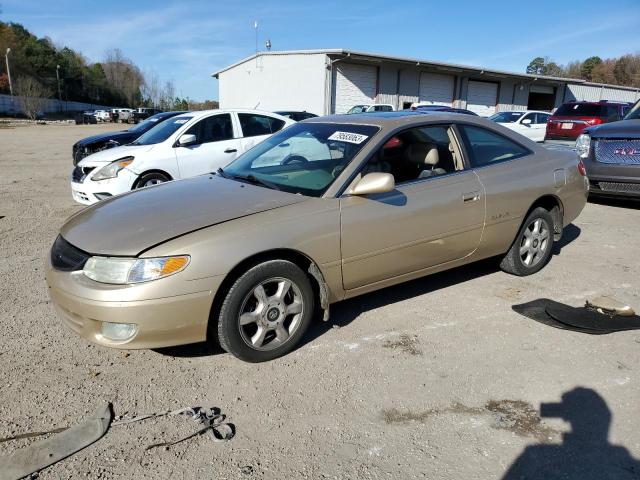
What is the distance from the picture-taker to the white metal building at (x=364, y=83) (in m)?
27.6

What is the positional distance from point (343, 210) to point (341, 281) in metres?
0.50

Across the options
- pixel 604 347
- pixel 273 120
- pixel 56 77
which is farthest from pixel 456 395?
pixel 56 77

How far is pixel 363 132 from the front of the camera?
150 inches

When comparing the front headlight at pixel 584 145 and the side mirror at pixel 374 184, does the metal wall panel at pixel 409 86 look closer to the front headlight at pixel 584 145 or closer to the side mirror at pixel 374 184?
the front headlight at pixel 584 145

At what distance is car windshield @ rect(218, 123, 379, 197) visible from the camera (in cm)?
363

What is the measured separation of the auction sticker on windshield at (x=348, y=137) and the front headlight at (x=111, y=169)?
4309mm

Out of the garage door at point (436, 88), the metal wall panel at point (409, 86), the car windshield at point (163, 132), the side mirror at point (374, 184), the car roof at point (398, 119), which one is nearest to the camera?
the side mirror at point (374, 184)

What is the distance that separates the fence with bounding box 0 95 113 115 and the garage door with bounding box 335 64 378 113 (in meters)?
51.5

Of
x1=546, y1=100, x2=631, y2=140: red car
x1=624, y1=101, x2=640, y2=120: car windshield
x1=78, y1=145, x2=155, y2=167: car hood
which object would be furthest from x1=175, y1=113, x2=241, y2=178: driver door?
x1=546, y1=100, x2=631, y2=140: red car

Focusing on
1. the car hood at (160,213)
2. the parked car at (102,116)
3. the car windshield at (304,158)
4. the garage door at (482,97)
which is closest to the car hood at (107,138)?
the car windshield at (304,158)

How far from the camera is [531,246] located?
4785mm

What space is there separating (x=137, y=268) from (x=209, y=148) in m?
5.19

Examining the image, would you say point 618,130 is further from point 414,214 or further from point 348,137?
point 348,137

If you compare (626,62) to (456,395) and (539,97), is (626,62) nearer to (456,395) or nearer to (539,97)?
(539,97)
